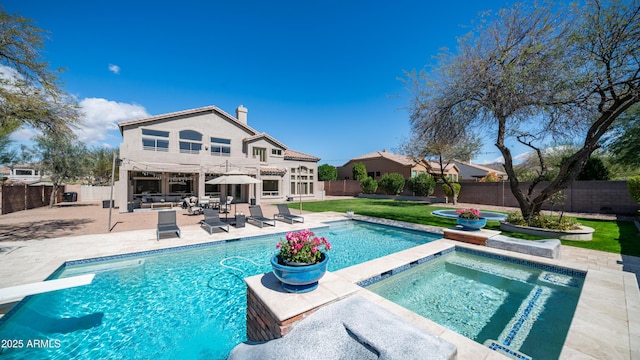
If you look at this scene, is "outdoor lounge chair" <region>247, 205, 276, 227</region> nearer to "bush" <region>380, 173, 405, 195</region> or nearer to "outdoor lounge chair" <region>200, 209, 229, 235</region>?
"outdoor lounge chair" <region>200, 209, 229, 235</region>

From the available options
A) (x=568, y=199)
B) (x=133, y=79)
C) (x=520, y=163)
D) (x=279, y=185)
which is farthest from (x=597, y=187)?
(x=133, y=79)

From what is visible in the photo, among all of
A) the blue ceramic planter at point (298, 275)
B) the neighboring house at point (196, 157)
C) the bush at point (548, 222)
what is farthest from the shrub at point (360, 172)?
the blue ceramic planter at point (298, 275)

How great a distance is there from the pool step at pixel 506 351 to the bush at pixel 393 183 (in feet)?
88.0

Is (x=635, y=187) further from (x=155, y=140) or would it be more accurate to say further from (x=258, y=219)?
(x=155, y=140)

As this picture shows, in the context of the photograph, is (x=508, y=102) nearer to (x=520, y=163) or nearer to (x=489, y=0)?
(x=489, y=0)

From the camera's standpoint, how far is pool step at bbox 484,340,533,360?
3.31 metres

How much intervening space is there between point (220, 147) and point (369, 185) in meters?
19.6

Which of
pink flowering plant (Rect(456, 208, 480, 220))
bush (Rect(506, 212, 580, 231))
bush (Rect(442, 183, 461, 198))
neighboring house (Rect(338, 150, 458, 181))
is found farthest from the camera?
neighboring house (Rect(338, 150, 458, 181))

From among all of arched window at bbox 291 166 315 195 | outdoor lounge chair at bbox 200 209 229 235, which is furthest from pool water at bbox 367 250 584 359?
arched window at bbox 291 166 315 195

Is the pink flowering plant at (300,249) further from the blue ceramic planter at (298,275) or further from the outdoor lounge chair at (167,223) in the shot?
the outdoor lounge chair at (167,223)

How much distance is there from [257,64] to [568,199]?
27.1 meters

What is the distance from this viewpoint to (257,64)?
21.0 meters

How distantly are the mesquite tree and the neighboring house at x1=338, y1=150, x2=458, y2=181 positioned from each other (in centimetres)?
1904

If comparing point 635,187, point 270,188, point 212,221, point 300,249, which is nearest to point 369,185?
point 270,188
